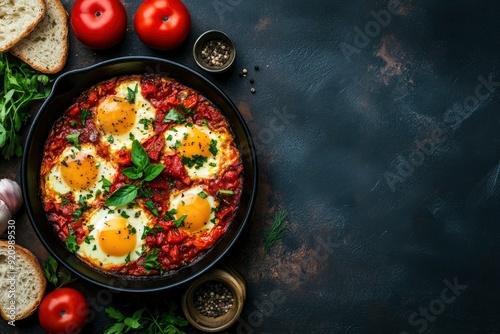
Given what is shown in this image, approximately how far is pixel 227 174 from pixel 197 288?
3.97 feet

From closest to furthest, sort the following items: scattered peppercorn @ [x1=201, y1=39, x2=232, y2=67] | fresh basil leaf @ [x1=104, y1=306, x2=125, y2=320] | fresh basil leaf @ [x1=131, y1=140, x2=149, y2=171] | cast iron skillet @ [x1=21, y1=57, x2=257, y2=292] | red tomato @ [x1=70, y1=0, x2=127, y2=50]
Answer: cast iron skillet @ [x1=21, y1=57, x2=257, y2=292] → fresh basil leaf @ [x1=131, y1=140, x2=149, y2=171] → red tomato @ [x1=70, y1=0, x2=127, y2=50] → fresh basil leaf @ [x1=104, y1=306, x2=125, y2=320] → scattered peppercorn @ [x1=201, y1=39, x2=232, y2=67]

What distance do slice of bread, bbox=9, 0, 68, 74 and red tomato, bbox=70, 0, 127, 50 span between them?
274 millimetres

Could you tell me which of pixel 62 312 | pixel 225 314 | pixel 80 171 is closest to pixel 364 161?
pixel 225 314

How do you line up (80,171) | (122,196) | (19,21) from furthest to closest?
1. (19,21)
2. (80,171)
3. (122,196)

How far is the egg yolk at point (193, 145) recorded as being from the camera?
5.50m

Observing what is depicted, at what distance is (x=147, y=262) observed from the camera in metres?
5.50

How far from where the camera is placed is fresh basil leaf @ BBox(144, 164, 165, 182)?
5382 mm

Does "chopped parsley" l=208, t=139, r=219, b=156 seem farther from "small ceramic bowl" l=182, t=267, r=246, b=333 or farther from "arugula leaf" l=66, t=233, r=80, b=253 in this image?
"arugula leaf" l=66, t=233, r=80, b=253

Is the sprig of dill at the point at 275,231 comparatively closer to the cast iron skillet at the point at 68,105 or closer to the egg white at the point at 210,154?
the cast iron skillet at the point at 68,105

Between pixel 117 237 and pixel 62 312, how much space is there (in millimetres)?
1012

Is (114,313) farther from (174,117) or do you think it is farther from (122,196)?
(174,117)

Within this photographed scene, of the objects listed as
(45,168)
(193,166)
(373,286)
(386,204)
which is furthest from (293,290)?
(45,168)

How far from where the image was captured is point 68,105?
5676mm

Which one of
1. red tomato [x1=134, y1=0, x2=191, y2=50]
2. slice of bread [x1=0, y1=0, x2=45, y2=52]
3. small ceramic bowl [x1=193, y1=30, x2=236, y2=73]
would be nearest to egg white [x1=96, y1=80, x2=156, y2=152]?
red tomato [x1=134, y1=0, x2=191, y2=50]
